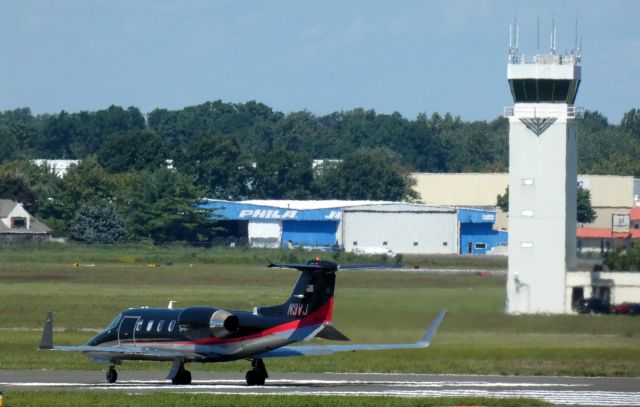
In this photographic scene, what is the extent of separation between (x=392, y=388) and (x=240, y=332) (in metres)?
5.30

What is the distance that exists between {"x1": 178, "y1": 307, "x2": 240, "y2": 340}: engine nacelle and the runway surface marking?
67.7 inches

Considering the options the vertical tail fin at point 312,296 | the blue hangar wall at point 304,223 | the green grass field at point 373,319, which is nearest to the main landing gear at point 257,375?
the vertical tail fin at point 312,296

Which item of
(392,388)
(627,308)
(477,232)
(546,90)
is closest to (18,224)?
(477,232)

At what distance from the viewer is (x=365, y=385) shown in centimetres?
5069

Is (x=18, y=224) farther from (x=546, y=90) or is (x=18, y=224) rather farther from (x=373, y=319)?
(x=373, y=319)

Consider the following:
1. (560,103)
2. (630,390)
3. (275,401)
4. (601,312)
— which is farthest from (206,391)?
(560,103)

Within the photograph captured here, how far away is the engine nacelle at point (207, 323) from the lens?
4762cm

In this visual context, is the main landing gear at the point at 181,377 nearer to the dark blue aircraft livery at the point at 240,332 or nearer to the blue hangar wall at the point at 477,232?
the dark blue aircraft livery at the point at 240,332

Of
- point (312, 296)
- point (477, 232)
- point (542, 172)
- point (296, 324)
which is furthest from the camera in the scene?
point (477, 232)

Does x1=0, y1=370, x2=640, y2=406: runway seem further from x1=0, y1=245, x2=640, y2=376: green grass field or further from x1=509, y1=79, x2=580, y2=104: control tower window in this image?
x1=509, y1=79, x2=580, y2=104: control tower window

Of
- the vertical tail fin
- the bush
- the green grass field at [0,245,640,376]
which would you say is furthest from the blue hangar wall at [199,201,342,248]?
the vertical tail fin

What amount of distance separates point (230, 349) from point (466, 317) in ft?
75.4

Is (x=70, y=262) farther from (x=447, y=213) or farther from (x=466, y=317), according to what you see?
(x=466, y=317)

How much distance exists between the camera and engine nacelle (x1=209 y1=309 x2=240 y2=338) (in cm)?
4756
